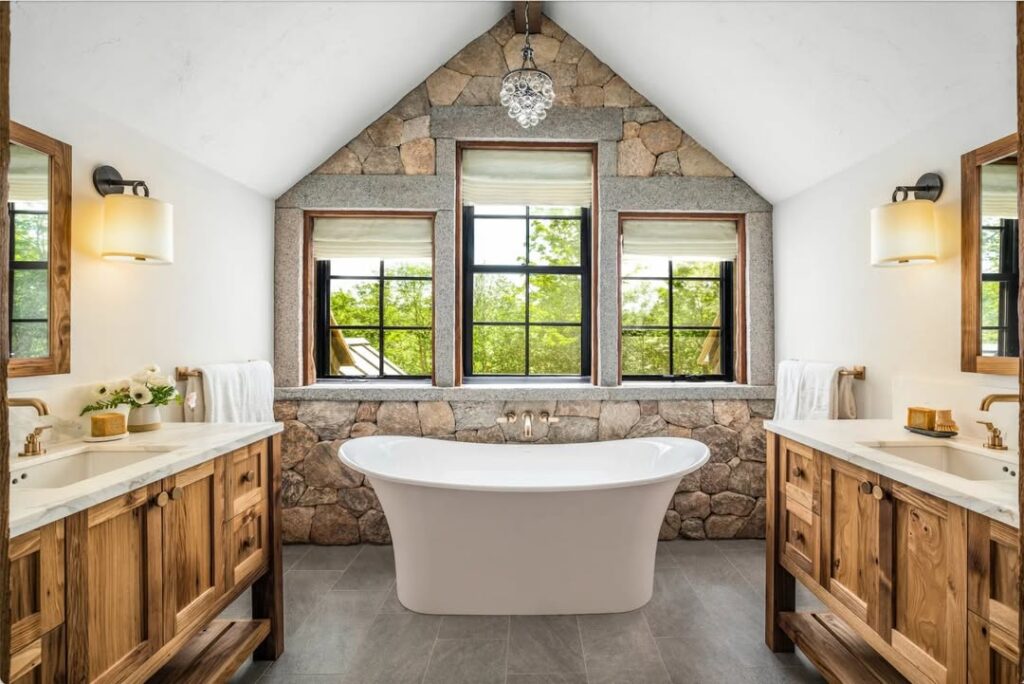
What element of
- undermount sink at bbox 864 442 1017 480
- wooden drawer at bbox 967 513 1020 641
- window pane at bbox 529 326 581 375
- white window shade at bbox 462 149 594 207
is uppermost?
white window shade at bbox 462 149 594 207

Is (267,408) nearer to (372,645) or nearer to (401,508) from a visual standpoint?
(401,508)

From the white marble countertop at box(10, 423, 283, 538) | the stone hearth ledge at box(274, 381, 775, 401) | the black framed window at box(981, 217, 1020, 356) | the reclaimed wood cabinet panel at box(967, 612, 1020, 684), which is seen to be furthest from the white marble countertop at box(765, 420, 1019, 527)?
the white marble countertop at box(10, 423, 283, 538)

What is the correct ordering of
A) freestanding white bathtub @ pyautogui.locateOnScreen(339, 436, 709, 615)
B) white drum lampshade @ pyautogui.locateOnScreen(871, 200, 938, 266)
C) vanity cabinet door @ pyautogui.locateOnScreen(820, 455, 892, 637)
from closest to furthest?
vanity cabinet door @ pyautogui.locateOnScreen(820, 455, 892, 637)
white drum lampshade @ pyautogui.locateOnScreen(871, 200, 938, 266)
freestanding white bathtub @ pyautogui.locateOnScreen(339, 436, 709, 615)

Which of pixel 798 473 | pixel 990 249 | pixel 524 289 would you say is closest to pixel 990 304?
pixel 990 249

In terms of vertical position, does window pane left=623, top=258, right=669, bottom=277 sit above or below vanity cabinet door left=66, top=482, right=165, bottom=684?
above

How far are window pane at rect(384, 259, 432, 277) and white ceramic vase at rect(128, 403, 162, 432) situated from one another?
1564mm

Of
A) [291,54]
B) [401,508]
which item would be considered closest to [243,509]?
[401,508]

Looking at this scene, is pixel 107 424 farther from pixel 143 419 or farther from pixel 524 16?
pixel 524 16

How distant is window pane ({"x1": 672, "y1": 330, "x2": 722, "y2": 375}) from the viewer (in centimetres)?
320

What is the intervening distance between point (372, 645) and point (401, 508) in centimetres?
52

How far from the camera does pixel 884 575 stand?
4.52 ft

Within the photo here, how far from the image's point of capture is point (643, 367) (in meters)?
3.19

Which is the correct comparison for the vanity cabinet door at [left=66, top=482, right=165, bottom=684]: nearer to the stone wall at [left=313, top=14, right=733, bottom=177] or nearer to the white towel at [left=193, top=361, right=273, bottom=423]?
the white towel at [left=193, top=361, right=273, bottom=423]

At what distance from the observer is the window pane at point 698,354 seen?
10.5 ft
